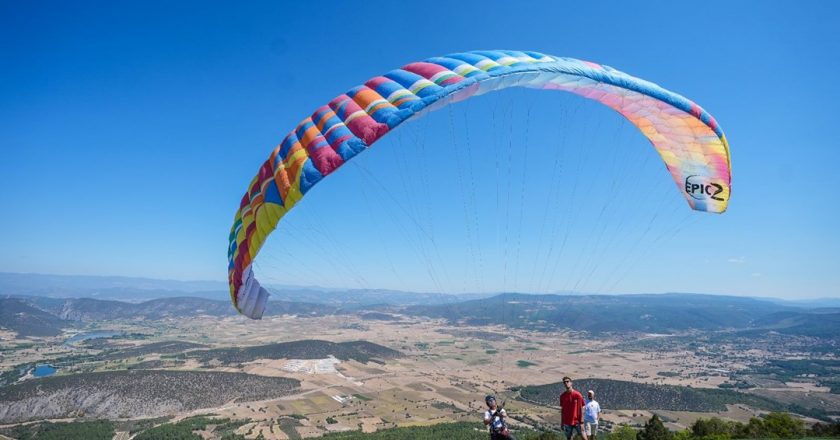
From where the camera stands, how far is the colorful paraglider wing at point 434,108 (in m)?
7.55

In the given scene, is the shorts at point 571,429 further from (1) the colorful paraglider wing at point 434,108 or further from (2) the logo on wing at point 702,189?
(2) the logo on wing at point 702,189

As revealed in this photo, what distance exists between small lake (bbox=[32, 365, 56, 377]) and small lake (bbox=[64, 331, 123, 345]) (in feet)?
146

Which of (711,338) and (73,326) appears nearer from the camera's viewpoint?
(711,338)

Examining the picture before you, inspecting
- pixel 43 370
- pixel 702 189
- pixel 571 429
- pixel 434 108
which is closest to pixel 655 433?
pixel 702 189

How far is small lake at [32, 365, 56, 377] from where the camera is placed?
83.1 metres

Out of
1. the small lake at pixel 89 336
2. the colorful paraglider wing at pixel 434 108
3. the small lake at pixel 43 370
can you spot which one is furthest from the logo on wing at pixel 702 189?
the small lake at pixel 89 336

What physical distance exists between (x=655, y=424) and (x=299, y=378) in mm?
62358

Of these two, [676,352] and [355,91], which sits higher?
[355,91]

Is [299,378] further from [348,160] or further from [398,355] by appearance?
[348,160]

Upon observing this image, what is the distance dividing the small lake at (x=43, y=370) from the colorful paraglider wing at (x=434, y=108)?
103m

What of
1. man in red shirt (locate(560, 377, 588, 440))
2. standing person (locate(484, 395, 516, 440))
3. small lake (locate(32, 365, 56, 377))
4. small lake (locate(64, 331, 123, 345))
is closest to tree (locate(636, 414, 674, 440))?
man in red shirt (locate(560, 377, 588, 440))

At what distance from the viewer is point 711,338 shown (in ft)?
538

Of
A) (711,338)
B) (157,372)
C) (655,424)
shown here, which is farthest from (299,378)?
(711,338)

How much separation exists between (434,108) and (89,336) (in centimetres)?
18460
